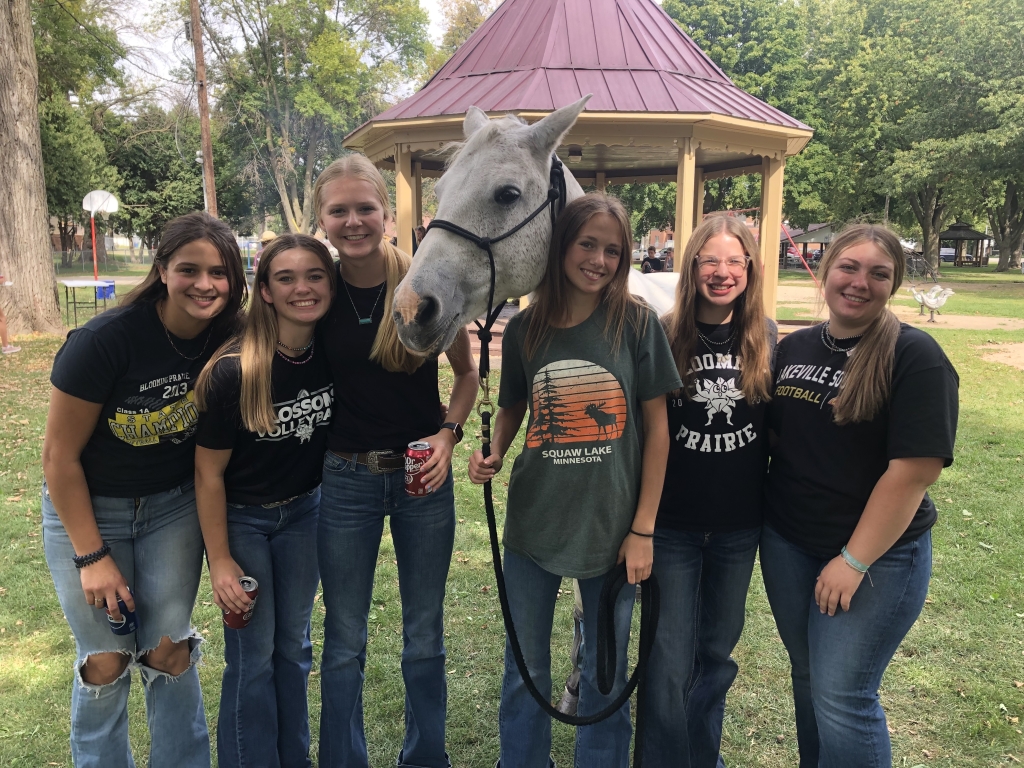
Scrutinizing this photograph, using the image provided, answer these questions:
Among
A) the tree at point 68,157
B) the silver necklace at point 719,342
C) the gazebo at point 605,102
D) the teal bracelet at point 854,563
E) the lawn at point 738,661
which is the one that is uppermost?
the tree at point 68,157

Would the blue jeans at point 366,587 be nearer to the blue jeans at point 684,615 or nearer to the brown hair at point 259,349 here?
the brown hair at point 259,349

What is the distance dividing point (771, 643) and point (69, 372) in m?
3.49

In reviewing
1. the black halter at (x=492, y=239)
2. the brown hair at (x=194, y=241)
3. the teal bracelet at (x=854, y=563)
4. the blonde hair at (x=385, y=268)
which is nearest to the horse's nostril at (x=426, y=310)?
the black halter at (x=492, y=239)

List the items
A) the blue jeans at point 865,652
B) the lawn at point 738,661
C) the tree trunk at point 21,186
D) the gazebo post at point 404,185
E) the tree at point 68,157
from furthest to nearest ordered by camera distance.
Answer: the tree at point 68,157 → the tree trunk at point 21,186 → the gazebo post at point 404,185 → the lawn at point 738,661 → the blue jeans at point 865,652

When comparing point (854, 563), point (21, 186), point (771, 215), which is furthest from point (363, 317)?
point (21, 186)

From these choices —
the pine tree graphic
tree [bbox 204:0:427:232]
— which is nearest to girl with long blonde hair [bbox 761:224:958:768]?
the pine tree graphic

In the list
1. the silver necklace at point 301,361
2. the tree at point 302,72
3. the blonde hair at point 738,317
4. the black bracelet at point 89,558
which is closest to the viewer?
the black bracelet at point 89,558

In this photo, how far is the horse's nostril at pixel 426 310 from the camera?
70.2 inches

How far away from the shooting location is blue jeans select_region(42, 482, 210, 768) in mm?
2055

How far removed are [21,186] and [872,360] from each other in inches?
564

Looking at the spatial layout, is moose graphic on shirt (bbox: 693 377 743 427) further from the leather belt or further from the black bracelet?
the black bracelet

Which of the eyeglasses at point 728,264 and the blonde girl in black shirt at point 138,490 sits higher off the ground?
the eyeglasses at point 728,264

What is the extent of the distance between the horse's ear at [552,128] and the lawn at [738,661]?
2.44 m

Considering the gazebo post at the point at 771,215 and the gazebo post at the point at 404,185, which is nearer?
the gazebo post at the point at 404,185
